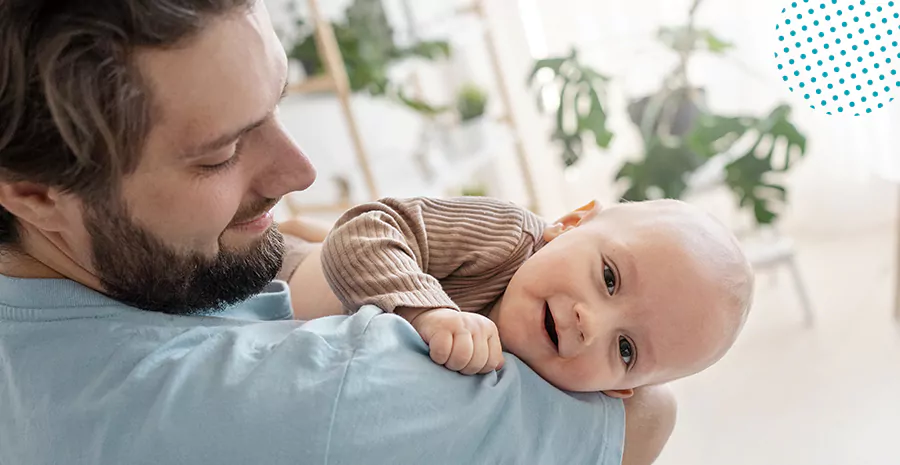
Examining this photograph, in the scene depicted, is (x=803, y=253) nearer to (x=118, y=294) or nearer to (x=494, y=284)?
(x=494, y=284)

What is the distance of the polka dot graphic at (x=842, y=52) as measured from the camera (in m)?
1.27

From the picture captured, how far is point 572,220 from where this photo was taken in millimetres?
1235

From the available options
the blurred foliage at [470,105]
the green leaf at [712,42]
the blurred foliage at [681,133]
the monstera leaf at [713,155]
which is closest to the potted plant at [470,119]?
the blurred foliage at [470,105]

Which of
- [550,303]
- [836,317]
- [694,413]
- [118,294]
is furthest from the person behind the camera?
[836,317]

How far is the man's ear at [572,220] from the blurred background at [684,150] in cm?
104

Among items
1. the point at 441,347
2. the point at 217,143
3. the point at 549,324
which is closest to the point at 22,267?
the point at 217,143

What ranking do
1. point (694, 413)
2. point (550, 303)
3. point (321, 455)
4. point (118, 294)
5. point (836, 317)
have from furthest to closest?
point (836, 317) → point (694, 413) → point (550, 303) → point (118, 294) → point (321, 455)

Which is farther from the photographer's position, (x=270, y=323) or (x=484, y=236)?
(x=484, y=236)

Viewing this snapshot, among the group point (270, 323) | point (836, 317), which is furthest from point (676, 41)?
point (270, 323)

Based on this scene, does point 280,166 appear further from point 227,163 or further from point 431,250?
point 431,250

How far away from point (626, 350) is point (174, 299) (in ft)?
1.77

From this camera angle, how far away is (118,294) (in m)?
0.93

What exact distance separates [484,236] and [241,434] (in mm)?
431

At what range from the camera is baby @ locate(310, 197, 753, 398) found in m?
1.00
